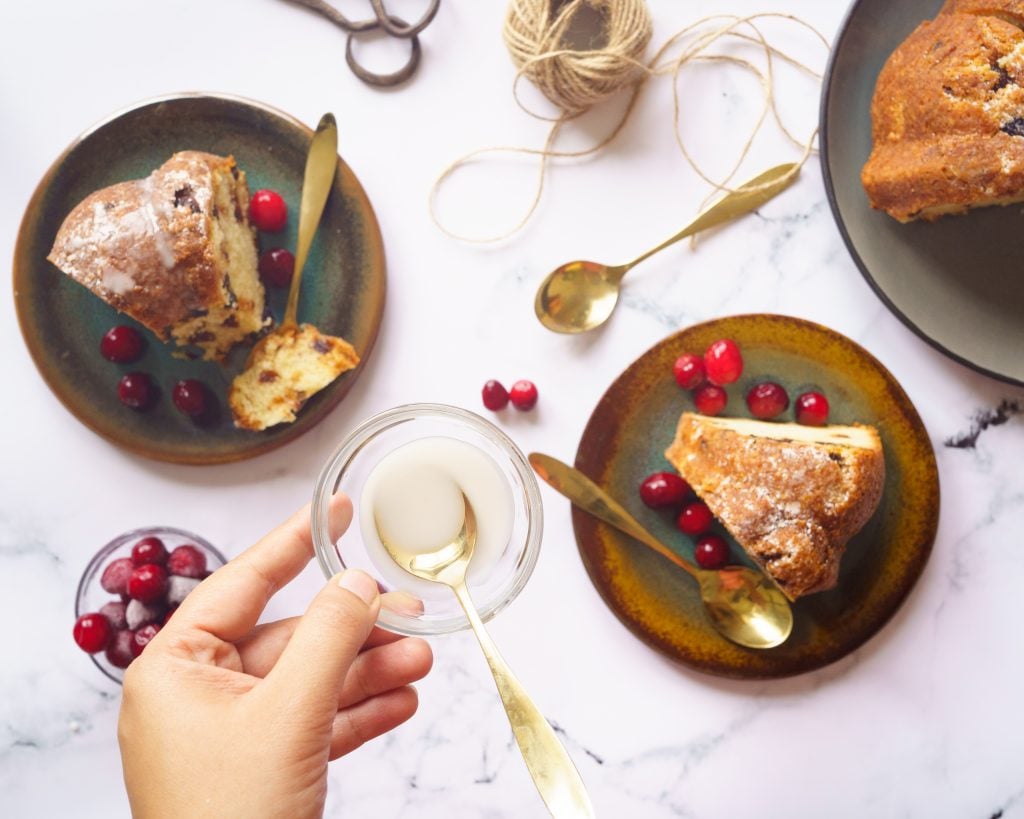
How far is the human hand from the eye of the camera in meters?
1.51

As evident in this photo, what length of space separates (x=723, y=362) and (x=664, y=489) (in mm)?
337

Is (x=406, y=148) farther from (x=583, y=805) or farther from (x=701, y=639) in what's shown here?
(x=583, y=805)

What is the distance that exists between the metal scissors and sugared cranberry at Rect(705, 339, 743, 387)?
3.43 feet

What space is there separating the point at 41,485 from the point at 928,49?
2.42 m

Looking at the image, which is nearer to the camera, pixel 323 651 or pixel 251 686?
pixel 323 651

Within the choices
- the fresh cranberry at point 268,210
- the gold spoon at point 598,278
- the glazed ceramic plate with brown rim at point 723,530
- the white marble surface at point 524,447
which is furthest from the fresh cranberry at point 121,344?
the glazed ceramic plate with brown rim at point 723,530

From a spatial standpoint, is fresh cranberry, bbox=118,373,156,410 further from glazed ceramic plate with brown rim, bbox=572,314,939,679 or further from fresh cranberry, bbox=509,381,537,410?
glazed ceramic plate with brown rim, bbox=572,314,939,679

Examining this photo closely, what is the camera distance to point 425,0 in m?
2.30

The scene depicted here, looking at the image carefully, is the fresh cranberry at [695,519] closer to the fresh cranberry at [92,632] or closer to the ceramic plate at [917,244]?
the ceramic plate at [917,244]

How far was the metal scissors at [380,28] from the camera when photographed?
88.3 inches

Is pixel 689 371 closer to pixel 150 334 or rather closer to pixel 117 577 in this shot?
pixel 150 334

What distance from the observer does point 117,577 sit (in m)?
2.20

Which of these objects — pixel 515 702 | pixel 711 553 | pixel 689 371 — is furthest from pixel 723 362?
pixel 515 702

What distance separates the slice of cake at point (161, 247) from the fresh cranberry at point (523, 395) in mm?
705
